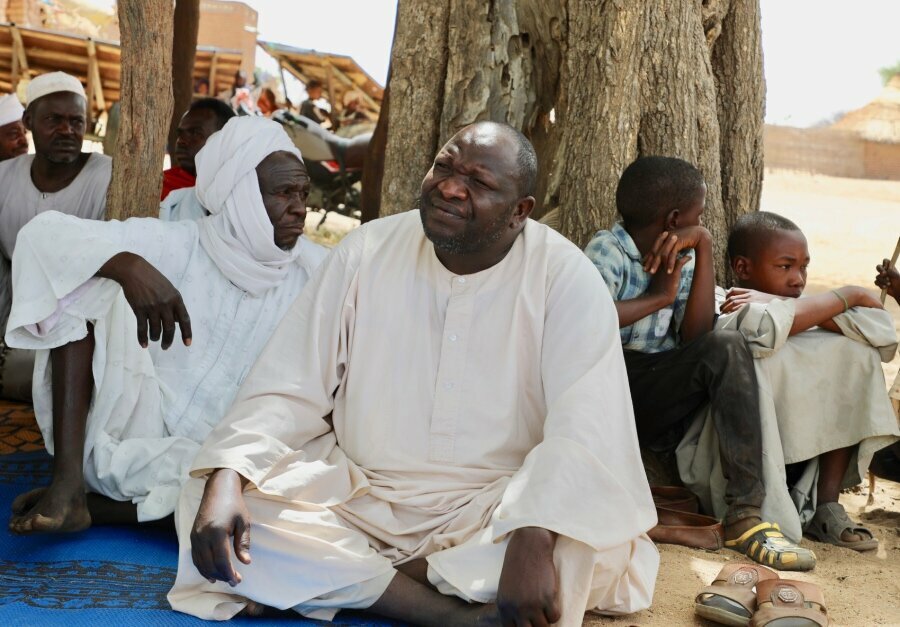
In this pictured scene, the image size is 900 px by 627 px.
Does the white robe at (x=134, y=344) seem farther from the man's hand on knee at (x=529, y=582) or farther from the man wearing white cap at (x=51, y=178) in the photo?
the man wearing white cap at (x=51, y=178)

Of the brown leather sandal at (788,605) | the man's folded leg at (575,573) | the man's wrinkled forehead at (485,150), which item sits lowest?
the brown leather sandal at (788,605)

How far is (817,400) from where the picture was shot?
4.01 meters

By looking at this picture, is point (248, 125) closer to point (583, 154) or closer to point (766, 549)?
point (583, 154)

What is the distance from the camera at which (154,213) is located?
4625mm

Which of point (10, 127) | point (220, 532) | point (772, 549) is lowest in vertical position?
point (772, 549)

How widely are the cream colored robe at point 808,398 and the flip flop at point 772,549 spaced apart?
0.92 feet

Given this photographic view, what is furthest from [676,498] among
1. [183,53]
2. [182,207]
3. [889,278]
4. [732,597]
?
[183,53]

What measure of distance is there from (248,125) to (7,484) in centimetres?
165

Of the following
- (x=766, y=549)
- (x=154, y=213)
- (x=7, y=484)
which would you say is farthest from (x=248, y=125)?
(x=766, y=549)

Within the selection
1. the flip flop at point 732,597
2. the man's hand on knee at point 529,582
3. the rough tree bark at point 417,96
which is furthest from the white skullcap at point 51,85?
the flip flop at point 732,597

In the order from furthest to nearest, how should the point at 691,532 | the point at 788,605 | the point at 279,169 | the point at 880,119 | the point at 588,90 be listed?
the point at 880,119, the point at 588,90, the point at 279,169, the point at 691,532, the point at 788,605

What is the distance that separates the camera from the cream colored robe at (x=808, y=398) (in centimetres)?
394

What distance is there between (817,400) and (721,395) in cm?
43

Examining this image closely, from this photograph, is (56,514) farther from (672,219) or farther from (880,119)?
(880,119)
